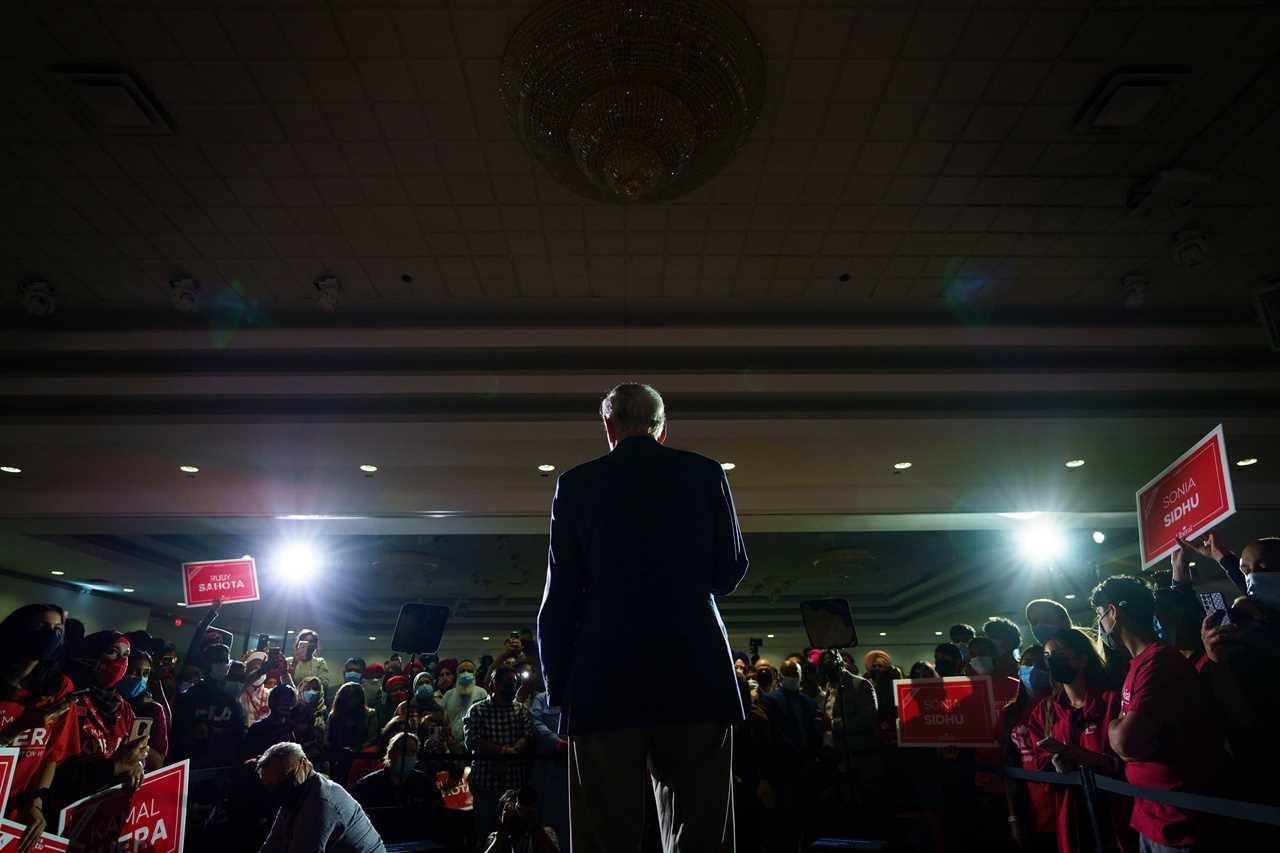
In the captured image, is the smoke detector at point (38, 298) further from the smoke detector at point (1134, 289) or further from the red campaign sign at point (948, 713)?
the smoke detector at point (1134, 289)

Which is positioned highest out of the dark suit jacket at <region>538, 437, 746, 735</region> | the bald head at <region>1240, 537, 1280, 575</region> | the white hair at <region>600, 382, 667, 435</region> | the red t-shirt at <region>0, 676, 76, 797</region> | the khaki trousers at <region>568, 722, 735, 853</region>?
the white hair at <region>600, 382, 667, 435</region>

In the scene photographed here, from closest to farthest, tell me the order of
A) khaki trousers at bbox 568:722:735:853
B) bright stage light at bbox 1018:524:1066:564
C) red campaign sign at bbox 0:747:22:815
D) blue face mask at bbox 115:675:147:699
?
khaki trousers at bbox 568:722:735:853 < red campaign sign at bbox 0:747:22:815 < blue face mask at bbox 115:675:147:699 < bright stage light at bbox 1018:524:1066:564

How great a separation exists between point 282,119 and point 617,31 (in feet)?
6.20

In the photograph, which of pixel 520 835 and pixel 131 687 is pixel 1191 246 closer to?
pixel 520 835

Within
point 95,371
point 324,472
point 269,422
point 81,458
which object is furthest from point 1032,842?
point 81,458

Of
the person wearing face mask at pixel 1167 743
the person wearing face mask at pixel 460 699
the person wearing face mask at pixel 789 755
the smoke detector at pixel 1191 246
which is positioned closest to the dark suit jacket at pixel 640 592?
the person wearing face mask at pixel 1167 743

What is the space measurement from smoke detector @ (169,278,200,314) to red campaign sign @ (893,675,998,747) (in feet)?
16.4

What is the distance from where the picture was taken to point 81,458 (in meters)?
6.45

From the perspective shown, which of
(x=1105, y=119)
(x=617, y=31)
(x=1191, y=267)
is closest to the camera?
(x=617, y=31)

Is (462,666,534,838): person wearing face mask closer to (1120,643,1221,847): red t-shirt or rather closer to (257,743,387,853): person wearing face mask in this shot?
(257,743,387,853): person wearing face mask

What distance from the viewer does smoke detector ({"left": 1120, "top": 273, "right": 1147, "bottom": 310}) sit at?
186 inches

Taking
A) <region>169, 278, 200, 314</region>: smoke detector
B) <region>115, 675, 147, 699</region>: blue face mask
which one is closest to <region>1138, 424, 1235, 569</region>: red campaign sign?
<region>115, 675, 147, 699</region>: blue face mask

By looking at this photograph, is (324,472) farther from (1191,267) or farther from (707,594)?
(1191,267)

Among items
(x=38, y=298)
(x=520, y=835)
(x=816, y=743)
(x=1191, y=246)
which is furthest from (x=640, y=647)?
(x=38, y=298)
